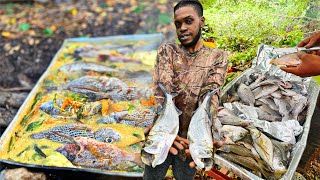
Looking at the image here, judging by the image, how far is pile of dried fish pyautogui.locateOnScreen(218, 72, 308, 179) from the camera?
291cm

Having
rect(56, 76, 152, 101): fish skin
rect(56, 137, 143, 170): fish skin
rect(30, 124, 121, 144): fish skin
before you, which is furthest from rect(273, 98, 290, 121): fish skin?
rect(56, 76, 152, 101): fish skin

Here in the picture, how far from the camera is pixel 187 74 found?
2.85 meters

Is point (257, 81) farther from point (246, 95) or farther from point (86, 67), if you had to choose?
point (86, 67)

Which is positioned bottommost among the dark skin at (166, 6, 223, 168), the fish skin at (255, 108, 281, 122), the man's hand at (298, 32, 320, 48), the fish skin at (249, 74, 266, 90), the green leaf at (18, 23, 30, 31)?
the green leaf at (18, 23, 30, 31)

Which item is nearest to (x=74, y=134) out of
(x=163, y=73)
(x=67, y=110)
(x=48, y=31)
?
(x=67, y=110)

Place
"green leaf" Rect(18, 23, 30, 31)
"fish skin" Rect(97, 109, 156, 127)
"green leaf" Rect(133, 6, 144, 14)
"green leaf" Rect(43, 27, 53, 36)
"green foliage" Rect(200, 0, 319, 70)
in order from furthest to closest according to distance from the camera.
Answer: "green leaf" Rect(133, 6, 144, 14) → "green leaf" Rect(18, 23, 30, 31) → "green leaf" Rect(43, 27, 53, 36) → "fish skin" Rect(97, 109, 156, 127) → "green foliage" Rect(200, 0, 319, 70)

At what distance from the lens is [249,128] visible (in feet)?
9.79

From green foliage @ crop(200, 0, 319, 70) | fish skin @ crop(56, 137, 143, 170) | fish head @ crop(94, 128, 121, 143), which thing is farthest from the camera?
fish head @ crop(94, 128, 121, 143)

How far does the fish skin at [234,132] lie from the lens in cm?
296

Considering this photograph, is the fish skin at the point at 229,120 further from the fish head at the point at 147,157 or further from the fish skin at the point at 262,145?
the fish head at the point at 147,157

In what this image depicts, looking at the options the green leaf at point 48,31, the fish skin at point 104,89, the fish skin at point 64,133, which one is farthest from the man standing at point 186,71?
the green leaf at point 48,31

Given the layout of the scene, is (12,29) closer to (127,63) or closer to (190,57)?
(127,63)

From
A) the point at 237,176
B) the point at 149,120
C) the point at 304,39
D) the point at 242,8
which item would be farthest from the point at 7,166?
the point at 304,39

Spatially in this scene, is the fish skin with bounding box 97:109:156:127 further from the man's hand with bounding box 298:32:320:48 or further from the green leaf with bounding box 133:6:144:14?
the green leaf with bounding box 133:6:144:14
